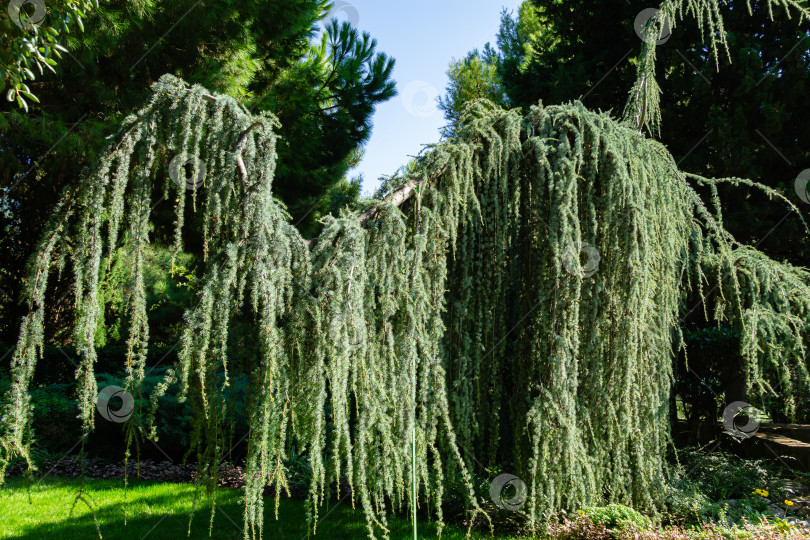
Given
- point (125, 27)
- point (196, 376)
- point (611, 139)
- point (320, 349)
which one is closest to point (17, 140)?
point (125, 27)

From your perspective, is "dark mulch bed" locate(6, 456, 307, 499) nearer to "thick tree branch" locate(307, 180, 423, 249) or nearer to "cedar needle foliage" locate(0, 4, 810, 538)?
"cedar needle foliage" locate(0, 4, 810, 538)

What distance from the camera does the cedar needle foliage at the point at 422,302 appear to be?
182 cm

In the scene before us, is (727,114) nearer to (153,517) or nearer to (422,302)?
(422,302)

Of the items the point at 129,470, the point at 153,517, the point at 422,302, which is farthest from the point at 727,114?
the point at 129,470

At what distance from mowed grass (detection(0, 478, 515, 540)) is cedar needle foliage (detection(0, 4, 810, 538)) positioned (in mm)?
1407

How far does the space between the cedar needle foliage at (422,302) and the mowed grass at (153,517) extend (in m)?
1.41

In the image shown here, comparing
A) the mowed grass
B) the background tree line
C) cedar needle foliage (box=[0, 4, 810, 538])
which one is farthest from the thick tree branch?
the background tree line

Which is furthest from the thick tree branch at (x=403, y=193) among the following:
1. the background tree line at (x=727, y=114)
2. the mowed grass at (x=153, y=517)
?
the background tree line at (x=727, y=114)

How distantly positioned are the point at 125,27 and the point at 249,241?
15.1 feet

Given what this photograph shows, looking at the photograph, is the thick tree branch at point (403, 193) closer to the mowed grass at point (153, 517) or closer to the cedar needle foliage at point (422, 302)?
the cedar needle foliage at point (422, 302)

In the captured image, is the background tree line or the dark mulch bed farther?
the background tree line

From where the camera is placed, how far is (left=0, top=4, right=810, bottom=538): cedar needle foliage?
1.82 metres

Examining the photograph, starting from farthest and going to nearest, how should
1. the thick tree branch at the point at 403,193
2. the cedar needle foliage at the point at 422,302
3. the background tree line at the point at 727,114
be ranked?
the background tree line at the point at 727,114 < the thick tree branch at the point at 403,193 < the cedar needle foliage at the point at 422,302

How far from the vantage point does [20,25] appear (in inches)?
133
